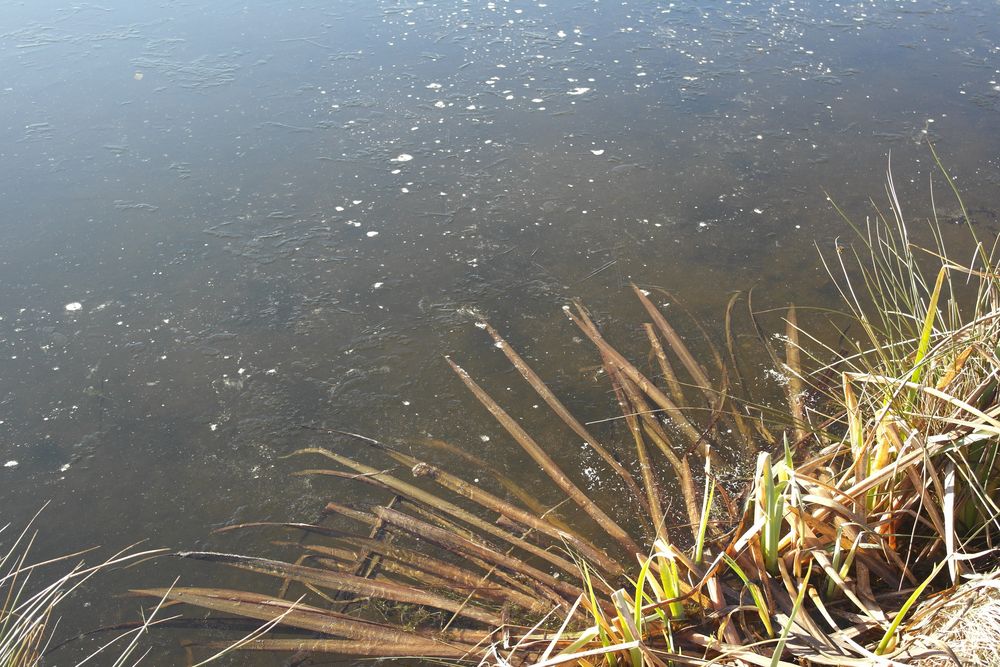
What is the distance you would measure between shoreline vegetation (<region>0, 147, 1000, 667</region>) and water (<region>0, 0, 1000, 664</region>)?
0.17 meters

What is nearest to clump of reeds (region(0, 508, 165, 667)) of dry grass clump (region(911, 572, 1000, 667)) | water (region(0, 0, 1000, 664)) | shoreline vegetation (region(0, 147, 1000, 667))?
water (region(0, 0, 1000, 664))

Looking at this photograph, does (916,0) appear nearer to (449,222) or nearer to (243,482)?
(449,222)

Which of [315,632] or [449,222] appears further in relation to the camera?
[449,222]

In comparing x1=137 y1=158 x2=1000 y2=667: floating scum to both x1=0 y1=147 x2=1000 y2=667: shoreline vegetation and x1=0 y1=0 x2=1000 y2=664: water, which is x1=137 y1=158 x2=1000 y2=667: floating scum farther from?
x1=0 y1=0 x2=1000 y2=664: water

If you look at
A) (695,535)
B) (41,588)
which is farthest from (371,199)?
(695,535)

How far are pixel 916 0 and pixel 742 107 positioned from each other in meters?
2.94

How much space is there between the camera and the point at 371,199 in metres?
4.15

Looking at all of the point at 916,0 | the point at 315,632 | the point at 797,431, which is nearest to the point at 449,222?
the point at 797,431

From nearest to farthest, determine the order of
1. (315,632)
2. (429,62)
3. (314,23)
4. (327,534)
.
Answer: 1. (315,632)
2. (327,534)
3. (429,62)
4. (314,23)

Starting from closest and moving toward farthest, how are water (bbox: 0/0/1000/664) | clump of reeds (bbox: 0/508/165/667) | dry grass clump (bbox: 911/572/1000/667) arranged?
dry grass clump (bbox: 911/572/1000/667), clump of reeds (bbox: 0/508/165/667), water (bbox: 0/0/1000/664)

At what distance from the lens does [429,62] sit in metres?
5.51

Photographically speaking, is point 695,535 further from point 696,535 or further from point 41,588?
point 41,588

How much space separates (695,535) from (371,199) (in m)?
2.59

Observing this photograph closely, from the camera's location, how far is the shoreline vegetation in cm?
181
